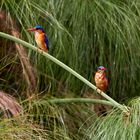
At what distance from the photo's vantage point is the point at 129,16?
2441 mm

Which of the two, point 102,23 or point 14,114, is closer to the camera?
point 14,114

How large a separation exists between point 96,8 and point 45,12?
234 millimetres

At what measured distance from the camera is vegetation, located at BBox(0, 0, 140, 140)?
82.3 inches

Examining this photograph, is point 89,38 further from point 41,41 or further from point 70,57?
point 41,41

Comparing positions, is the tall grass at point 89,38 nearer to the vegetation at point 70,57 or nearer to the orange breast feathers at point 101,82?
the vegetation at point 70,57

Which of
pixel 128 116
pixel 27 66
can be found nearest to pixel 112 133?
pixel 128 116

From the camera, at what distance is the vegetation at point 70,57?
6.86 feet

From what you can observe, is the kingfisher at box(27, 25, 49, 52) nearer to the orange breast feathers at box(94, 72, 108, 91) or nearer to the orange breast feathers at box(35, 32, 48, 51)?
the orange breast feathers at box(35, 32, 48, 51)

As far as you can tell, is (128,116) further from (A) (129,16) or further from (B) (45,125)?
(A) (129,16)

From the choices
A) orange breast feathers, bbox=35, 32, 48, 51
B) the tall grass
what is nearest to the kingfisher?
orange breast feathers, bbox=35, 32, 48, 51

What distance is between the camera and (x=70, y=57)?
2.30 m

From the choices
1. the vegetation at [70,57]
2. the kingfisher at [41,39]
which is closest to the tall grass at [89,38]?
the vegetation at [70,57]

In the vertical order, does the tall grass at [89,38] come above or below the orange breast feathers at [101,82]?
→ above

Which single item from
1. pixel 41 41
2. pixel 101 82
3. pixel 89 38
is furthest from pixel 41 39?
pixel 89 38
